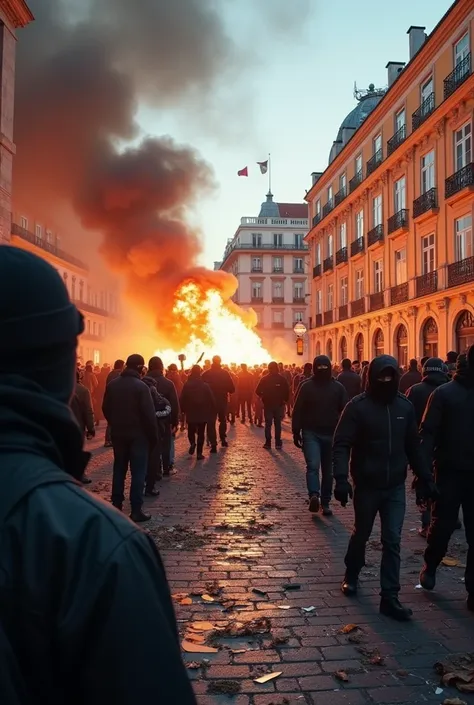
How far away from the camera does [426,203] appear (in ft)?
78.9

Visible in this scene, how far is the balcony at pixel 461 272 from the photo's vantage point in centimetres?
2066

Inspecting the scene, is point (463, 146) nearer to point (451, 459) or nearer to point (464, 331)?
point (464, 331)

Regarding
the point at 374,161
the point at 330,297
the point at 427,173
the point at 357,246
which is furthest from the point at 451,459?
the point at 330,297

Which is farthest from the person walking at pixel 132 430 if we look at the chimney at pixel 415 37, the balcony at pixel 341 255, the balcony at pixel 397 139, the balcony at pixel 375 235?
the balcony at pixel 341 255

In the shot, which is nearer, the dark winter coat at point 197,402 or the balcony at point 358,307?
the dark winter coat at point 197,402

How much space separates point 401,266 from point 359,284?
6.15 m

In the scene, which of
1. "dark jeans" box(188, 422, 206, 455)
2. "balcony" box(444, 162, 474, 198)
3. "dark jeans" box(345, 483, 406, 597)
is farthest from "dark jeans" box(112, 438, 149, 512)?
"balcony" box(444, 162, 474, 198)

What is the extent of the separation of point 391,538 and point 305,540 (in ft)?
6.25

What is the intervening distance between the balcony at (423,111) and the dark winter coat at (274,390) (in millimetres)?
15792

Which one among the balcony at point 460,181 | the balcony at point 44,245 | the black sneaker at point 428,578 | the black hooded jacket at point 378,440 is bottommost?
the black sneaker at point 428,578

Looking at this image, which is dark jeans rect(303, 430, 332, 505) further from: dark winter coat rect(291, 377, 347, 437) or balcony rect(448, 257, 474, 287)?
balcony rect(448, 257, 474, 287)

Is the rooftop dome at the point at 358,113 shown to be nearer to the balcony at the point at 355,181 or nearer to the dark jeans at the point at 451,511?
the balcony at the point at 355,181

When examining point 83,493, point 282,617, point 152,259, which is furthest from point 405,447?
point 152,259

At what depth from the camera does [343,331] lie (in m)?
35.5
